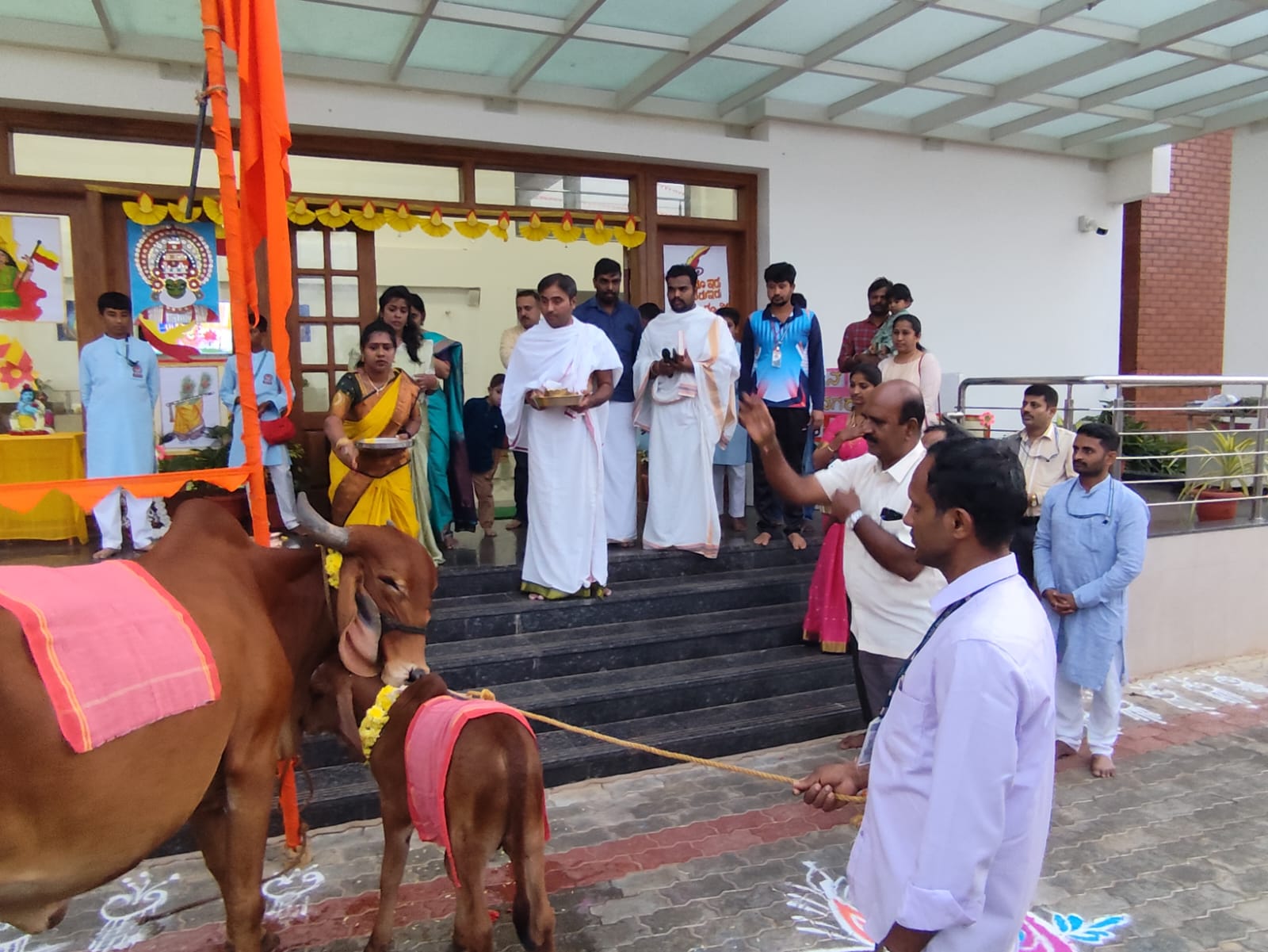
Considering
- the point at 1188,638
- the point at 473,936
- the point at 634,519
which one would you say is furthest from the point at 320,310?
the point at 1188,638

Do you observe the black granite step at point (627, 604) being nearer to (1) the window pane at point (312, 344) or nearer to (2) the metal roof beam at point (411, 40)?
(1) the window pane at point (312, 344)

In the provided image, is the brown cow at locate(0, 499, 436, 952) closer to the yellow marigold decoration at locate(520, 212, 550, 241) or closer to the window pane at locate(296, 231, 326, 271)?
the window pane at locate(296, 231, 326, 271)

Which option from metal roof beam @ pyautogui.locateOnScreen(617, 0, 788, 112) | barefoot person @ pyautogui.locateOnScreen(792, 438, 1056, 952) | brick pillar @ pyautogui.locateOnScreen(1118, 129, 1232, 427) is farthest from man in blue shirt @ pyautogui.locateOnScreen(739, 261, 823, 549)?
brick pillar @ pyautogui.locateOnScreen(1118, 129, 1232, 427)

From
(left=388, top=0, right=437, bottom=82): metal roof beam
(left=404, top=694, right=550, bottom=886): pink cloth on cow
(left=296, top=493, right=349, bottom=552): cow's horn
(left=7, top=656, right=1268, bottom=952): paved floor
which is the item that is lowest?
(left=7, top=656, right=1268, bottom=952): paved floor

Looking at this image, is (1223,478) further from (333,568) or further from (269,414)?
(269,414)

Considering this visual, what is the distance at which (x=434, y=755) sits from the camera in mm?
2590

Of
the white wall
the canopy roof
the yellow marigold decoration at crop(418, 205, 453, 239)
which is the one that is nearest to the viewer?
the canopy roof

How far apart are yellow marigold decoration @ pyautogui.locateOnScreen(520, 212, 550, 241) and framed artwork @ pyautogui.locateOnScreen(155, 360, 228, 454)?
8.93 feet

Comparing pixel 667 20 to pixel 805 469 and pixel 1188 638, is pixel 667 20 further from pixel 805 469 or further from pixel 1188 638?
pixel 1188 638

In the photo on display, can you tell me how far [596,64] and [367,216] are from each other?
226cm

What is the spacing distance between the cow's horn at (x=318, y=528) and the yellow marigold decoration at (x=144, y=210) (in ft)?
16.2

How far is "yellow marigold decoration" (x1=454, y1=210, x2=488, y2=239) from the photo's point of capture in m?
7.14

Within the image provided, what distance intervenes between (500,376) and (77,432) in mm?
3287

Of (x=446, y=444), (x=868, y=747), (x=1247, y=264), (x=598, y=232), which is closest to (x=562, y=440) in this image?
(x=446, y=444)
